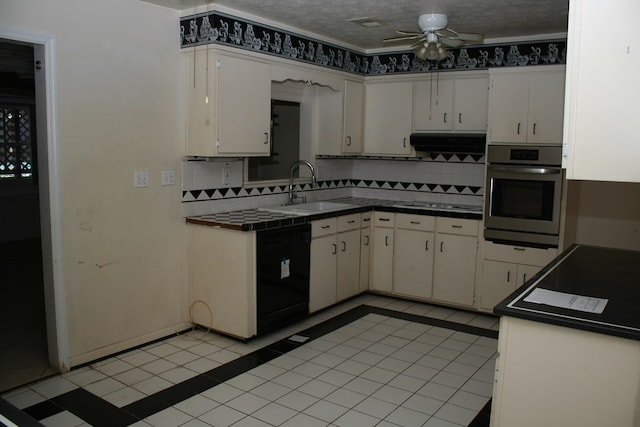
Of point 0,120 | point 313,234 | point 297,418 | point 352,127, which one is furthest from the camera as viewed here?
point 0,120

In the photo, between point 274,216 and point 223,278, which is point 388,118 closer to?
point 274,216

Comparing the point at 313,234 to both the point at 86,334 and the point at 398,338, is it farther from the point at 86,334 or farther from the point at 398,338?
the point at 86,334

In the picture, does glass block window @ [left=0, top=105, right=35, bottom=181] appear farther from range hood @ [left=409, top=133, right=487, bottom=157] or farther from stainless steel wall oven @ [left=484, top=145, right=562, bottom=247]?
stainless steel wall oven @ [left=484, top=145, right=562, bottom=247]

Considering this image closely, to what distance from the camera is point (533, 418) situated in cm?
210

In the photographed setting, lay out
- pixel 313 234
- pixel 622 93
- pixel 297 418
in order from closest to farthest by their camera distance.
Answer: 1. pixel 622 93
2. pixel 297 418
3. pixel 313 234

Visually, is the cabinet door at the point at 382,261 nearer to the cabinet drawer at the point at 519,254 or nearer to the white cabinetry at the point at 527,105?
the cabinet drawer at the point at 519,254

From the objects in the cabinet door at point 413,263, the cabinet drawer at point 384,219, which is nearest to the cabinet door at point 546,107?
the cabinet door at point 413,263

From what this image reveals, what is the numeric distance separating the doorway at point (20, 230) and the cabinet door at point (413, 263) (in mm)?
3056

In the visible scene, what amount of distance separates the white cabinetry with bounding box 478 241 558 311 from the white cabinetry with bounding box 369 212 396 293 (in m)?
0.90

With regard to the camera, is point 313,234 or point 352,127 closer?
point 313,234

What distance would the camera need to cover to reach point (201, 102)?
3982 millimetres

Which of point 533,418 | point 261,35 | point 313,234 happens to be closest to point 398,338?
point 313,234

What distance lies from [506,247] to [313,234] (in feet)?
5.46

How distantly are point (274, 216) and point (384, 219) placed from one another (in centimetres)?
136
